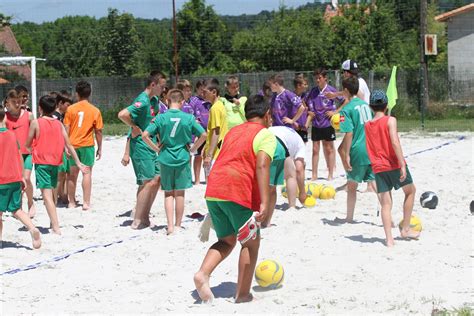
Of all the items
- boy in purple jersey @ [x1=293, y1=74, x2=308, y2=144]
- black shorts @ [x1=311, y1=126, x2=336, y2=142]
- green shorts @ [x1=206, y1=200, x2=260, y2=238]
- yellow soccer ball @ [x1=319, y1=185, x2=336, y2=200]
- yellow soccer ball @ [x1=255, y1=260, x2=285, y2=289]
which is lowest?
yellow soccer ball @ [x1=255, y1=260, x2=285, y2=289]

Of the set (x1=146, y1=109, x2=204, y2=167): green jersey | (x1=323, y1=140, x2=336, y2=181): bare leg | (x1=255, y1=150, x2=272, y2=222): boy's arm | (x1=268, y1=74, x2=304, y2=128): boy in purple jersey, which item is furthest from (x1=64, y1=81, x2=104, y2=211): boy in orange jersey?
(x1=255, y1=150, x2=272, y2=222): boy's arm

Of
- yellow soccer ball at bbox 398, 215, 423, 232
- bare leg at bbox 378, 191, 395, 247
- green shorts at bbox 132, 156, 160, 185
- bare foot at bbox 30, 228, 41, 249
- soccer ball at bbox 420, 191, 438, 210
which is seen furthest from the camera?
soccer ball at bbox 420, 191, 438, 210

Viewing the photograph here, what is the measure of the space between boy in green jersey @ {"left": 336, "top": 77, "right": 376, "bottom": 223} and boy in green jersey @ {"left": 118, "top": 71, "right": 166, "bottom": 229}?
2213 millimetres

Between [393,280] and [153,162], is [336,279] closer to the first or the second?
[393,280]

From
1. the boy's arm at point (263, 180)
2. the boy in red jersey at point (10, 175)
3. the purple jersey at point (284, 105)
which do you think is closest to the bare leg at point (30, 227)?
the boy in red jersey at point (10, 175)

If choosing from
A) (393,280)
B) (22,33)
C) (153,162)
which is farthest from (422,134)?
(22,33)

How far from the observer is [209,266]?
697 centimetres

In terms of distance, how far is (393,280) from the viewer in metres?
7.59

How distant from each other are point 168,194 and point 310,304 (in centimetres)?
364

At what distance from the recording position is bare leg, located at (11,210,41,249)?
9.20 metres

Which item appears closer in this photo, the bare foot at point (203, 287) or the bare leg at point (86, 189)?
the bare foot at point (203, 287)

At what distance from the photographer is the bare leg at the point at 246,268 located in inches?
275

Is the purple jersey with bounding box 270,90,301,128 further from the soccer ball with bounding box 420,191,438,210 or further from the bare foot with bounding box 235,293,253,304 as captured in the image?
the bare foot with bounding box 235,293,253,304

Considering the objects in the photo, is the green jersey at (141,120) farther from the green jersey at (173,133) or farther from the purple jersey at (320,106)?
the purple jersey at (320,106)
